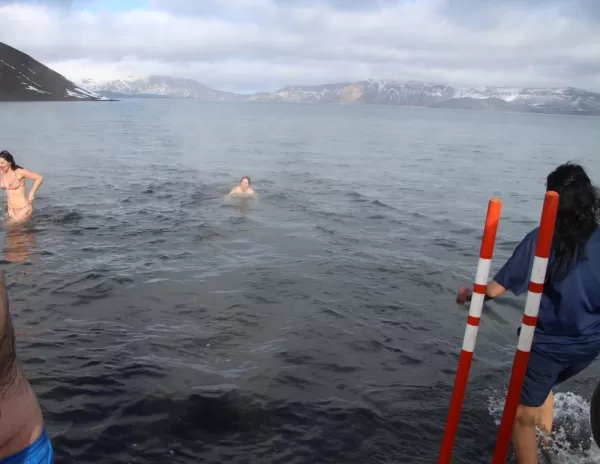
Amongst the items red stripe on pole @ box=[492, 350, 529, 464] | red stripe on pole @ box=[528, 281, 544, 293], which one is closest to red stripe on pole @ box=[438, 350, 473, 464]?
red stripe on pole @ box=[492, 350, 529, 464]

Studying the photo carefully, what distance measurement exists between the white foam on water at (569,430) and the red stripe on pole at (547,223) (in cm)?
268

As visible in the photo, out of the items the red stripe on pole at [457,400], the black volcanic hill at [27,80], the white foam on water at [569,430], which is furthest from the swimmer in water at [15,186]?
the black volcanic hill at [27,80]

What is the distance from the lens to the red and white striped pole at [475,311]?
341 centimetres

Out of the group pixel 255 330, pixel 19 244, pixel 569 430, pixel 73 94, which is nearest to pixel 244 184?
pixel 19 244

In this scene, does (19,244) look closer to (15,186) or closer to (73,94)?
(15,186)

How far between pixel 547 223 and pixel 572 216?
1.99 feet

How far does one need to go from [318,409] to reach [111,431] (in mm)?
2144

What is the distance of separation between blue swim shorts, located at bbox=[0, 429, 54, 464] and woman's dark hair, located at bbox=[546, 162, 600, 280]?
3.54m

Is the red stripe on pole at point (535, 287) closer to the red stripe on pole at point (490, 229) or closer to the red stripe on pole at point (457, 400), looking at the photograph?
the red stripe on pole at point (490, 229)

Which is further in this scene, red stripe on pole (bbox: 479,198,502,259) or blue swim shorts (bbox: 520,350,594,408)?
blue swim shorts (bbox: 520,350,594,408)

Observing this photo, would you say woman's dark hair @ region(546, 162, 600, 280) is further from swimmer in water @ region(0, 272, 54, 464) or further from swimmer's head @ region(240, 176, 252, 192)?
swimmer's head @ region(240, 176, 252, 192)

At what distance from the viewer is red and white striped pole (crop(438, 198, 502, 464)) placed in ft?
11.2

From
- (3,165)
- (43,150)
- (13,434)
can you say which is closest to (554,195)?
(13,434)

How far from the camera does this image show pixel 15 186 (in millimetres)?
12117
